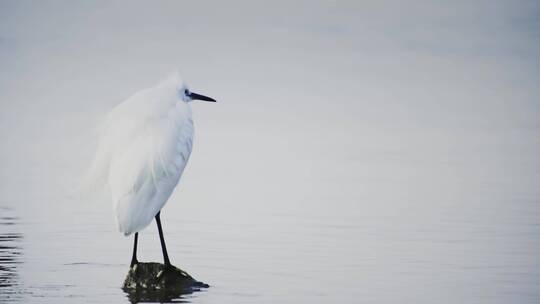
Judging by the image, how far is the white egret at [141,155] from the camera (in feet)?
34.4

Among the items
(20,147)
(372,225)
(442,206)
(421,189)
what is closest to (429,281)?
(372,225)

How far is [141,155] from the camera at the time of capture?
418 inches

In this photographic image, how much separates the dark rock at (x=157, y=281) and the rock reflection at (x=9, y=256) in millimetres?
1158

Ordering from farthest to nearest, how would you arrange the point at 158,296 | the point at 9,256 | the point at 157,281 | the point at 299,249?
1. the point at 299,249
2. the point at 9,256
3. the point at 157,281
4. the point at 158,296

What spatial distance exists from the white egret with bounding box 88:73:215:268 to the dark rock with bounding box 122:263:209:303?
10 cm

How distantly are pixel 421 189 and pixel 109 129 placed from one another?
550 inches

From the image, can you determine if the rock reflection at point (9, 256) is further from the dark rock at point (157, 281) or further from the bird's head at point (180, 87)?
the bird's head at point (180, 87)

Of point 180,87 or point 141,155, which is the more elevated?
point 180,87

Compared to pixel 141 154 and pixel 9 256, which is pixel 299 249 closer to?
pixel 9 256

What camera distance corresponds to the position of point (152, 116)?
11102mm

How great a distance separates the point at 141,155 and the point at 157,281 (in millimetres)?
1314

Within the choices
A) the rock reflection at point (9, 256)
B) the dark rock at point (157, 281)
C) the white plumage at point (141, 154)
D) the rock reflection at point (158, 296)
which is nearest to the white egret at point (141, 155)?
the white plumage at point (141, 154)

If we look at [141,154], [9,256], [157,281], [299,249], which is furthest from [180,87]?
[299,249]

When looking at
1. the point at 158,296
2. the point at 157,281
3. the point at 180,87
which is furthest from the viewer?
the point at 180,87
